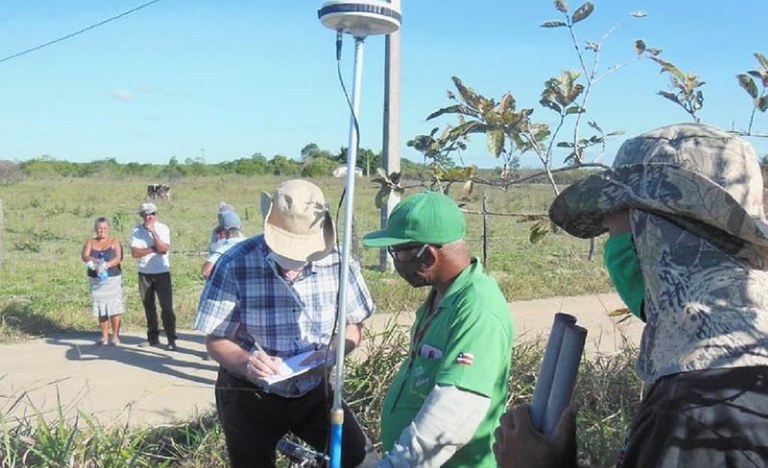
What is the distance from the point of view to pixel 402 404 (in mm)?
2682

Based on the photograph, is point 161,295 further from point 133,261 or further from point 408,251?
point 133,261

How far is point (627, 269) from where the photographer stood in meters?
1.50

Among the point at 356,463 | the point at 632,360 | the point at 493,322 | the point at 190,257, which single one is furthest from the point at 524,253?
A: the point at 493,322

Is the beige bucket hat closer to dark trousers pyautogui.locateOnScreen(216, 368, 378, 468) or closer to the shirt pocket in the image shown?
dark trousers pyautogui.locateOnScreen(216, 368, 378, 468)

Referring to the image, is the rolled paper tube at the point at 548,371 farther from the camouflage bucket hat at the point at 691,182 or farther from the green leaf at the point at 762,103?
the green leaf at the point at 762,103

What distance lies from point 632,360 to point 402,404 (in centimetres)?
302

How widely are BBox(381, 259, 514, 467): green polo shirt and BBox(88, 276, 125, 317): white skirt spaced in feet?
23.7

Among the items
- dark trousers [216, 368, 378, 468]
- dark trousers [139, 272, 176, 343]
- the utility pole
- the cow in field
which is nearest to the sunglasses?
dark trousers [216, 368, 378, 468]

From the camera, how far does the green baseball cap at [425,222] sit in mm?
2650

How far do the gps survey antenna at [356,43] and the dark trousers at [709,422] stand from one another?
5.76 ft

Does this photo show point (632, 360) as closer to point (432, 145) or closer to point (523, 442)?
point (432, 145)

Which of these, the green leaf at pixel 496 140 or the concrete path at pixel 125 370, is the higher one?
the green leaf at pixel 496 140

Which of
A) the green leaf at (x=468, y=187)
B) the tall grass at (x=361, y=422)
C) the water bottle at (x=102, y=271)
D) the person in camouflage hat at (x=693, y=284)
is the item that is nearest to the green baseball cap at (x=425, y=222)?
the green leaf at (x=468, y=187)

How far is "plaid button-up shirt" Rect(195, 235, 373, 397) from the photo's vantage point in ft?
11.8
